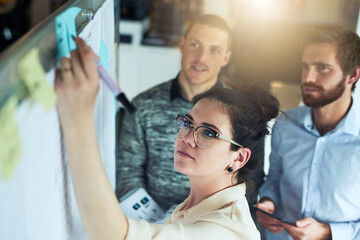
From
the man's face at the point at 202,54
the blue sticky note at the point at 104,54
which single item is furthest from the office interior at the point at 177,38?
the blue sticky note at the point at 104,54

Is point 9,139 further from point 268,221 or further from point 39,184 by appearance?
point 268,221

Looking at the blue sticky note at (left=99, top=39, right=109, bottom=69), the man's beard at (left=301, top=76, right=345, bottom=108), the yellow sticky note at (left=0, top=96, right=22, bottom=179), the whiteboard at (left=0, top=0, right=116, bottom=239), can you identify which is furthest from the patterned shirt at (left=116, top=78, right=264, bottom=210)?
the yellow sticky note at (left=0, top=96, right=22, bottom=179)

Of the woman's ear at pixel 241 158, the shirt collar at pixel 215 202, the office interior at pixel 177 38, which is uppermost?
the woman's ear at pixel 241 158

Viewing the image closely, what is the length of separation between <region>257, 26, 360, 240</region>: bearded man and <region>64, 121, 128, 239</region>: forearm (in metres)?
0.63

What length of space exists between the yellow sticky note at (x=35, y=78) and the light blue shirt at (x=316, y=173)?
0.72 meters

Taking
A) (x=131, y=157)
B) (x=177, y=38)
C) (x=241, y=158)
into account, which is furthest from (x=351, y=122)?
(x=177, y=38)

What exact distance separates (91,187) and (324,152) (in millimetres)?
901

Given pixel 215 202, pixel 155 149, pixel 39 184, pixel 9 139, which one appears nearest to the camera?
pixel 9 139

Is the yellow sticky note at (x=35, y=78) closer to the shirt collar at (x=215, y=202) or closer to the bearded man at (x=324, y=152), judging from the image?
the shirt collar at (x=215, y=202)

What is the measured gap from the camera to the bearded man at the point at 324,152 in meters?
1.19

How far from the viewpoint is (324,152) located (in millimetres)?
1284

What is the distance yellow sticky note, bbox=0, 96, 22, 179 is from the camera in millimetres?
400

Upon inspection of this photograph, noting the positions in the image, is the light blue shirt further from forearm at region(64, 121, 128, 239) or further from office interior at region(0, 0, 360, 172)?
office interior at region(0, 0, 360, 172)

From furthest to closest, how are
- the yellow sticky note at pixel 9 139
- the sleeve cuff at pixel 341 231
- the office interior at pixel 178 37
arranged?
the office interior at pixel 178 37, the sleeve cuff at pixel 341 231, the yellow sticky note at pixel 9 139
